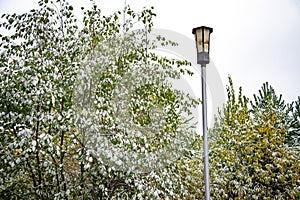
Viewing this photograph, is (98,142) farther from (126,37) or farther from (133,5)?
(133,5)

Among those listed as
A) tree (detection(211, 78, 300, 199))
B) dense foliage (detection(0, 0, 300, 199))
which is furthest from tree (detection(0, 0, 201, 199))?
tree (detection(211, 78, 300, 199))

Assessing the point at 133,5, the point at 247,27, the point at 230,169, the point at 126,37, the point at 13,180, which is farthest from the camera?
the point at 247,27

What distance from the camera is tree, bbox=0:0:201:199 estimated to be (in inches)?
98.3

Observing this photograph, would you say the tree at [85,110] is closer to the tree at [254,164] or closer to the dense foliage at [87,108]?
the dense foliage at [87,108]

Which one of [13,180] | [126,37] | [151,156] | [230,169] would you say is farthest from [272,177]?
[13,180]

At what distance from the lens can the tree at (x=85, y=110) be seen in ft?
8.19

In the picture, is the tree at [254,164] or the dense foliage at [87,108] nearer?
the dense foliage at [87,108]

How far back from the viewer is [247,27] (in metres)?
5.60

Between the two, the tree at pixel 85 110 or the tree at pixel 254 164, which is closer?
the tree at pixel 85 110

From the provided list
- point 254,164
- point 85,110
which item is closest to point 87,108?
point 85,110

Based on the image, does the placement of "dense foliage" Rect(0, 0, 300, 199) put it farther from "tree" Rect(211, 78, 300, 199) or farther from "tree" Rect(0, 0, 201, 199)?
"tree" Rect(211, 78, 300, 199)

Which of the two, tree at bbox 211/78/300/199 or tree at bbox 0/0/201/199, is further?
tree at bbox 211/78/300/199

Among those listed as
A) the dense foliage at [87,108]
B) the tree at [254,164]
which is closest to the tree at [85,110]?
the dense foliage at [87,108]

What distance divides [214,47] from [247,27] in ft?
1.75
